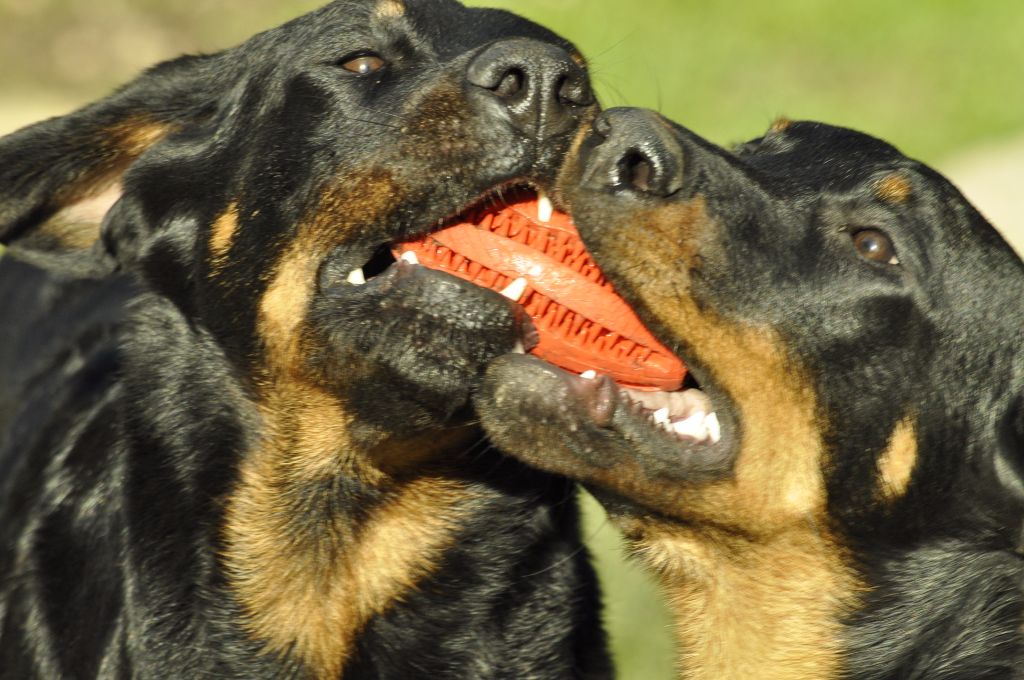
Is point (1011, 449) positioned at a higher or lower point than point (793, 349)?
lower

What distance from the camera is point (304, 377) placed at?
13.6 ft

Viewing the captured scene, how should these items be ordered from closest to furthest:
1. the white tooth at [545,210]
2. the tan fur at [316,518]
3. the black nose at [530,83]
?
1. the black nose at [530,83]
2. the white tooth at [545,210]
3. the tan fur at [316,518]

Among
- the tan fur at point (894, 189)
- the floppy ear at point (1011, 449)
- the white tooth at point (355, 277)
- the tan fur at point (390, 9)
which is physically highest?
the tan fur at point (390, 9)

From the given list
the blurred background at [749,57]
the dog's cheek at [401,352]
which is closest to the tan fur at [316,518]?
the dog's cheek at [401,352]

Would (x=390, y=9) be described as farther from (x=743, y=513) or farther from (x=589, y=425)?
(x=743, y=513)

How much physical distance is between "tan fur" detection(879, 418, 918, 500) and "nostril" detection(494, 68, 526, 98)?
1.30 metres

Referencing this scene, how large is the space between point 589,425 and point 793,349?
22.5 inches

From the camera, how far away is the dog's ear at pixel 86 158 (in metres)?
4.58

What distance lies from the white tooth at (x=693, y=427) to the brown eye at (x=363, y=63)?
1263 millimetres

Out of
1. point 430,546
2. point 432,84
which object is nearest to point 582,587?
point 430,546

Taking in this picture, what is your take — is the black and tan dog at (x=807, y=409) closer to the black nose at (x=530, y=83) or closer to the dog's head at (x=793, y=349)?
the dog's head at (x=793, y=349)

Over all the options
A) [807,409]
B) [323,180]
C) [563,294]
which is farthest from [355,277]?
[807,409]

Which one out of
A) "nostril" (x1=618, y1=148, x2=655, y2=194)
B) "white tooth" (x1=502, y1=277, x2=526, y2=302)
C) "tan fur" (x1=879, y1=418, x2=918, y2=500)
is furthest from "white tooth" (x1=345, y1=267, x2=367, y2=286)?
"tan fur" (x1=879, y1=418, x2=918, y2=500)

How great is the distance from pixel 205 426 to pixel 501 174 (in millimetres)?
1136
